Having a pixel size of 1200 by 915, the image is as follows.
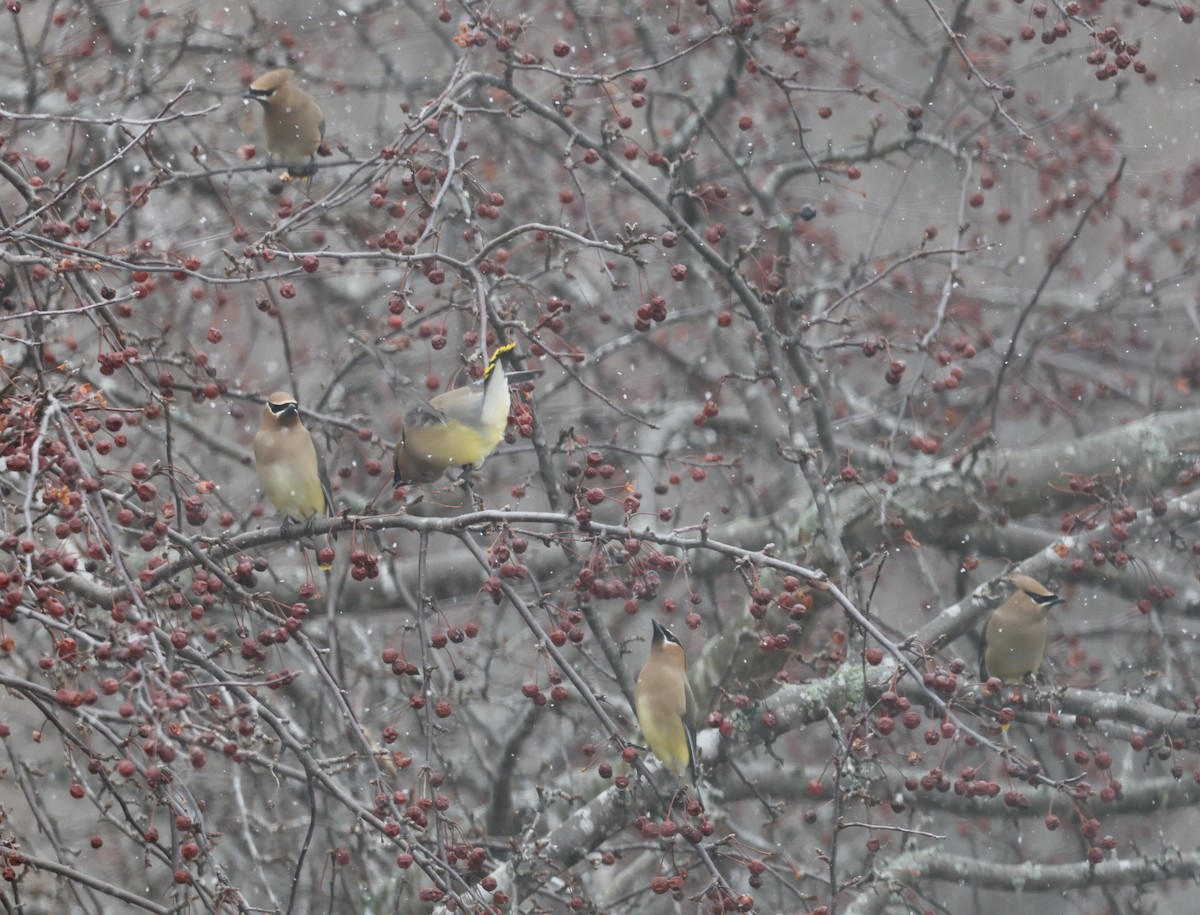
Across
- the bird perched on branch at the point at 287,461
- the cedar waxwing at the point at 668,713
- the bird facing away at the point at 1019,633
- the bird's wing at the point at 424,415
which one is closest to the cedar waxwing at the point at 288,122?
the bird perched on branch at the point at 287,461

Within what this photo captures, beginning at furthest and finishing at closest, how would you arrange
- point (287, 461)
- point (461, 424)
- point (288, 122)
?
1. point (288, 122)
2. point (287, 461)
3. point (461, 424)

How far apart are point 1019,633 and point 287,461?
7.29ft

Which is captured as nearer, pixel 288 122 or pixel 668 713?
pixel 668 713

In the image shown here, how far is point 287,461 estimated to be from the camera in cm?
405

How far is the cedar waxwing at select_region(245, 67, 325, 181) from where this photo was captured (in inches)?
173

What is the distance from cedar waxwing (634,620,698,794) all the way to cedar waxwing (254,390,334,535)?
1.02 meters

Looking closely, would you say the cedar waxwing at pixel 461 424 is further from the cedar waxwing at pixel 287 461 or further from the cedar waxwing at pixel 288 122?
the cedar waxwing at pixel 288 122

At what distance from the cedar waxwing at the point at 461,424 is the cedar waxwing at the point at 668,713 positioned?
916 millimetres

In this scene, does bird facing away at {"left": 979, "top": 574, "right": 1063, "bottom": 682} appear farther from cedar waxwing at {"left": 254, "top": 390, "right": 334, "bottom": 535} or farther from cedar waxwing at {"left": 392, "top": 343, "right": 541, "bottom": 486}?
cedar waxwing at {"left": 254, "top": 390, "right": 334, "bottom": 535}

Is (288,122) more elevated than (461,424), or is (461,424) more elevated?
(288,122)

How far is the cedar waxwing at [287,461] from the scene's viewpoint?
405 cm

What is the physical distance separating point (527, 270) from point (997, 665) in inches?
106

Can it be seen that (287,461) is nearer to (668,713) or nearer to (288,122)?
(288,122)

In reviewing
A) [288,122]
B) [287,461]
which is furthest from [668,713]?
[288,122]
